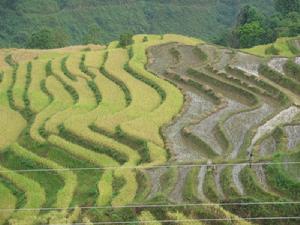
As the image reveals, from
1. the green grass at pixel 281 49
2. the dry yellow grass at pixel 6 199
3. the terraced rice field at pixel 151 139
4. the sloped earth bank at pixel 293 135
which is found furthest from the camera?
the green grass at pixel 281 49

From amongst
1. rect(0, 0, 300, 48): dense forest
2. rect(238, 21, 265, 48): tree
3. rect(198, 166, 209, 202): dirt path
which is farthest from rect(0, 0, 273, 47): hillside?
rect(198, 166, 209, 202): dirt path

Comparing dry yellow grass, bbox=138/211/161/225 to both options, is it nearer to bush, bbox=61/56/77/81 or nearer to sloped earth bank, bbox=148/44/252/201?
sloped earth bank, bbox=148/44/252/201

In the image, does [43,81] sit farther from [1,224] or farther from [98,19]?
[98,19]

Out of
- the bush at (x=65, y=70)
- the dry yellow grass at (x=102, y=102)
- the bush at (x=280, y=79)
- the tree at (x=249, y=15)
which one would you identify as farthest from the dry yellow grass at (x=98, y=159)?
the tree at (x=249, y=15)

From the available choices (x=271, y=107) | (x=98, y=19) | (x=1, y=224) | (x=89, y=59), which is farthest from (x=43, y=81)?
(x=98, y=19)

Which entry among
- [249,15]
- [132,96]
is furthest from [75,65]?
[249,15]

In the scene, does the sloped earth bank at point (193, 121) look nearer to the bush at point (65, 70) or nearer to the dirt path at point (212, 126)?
the dirt path at point (212, 126)

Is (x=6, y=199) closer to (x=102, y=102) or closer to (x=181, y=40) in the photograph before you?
(x=102, y=102)
